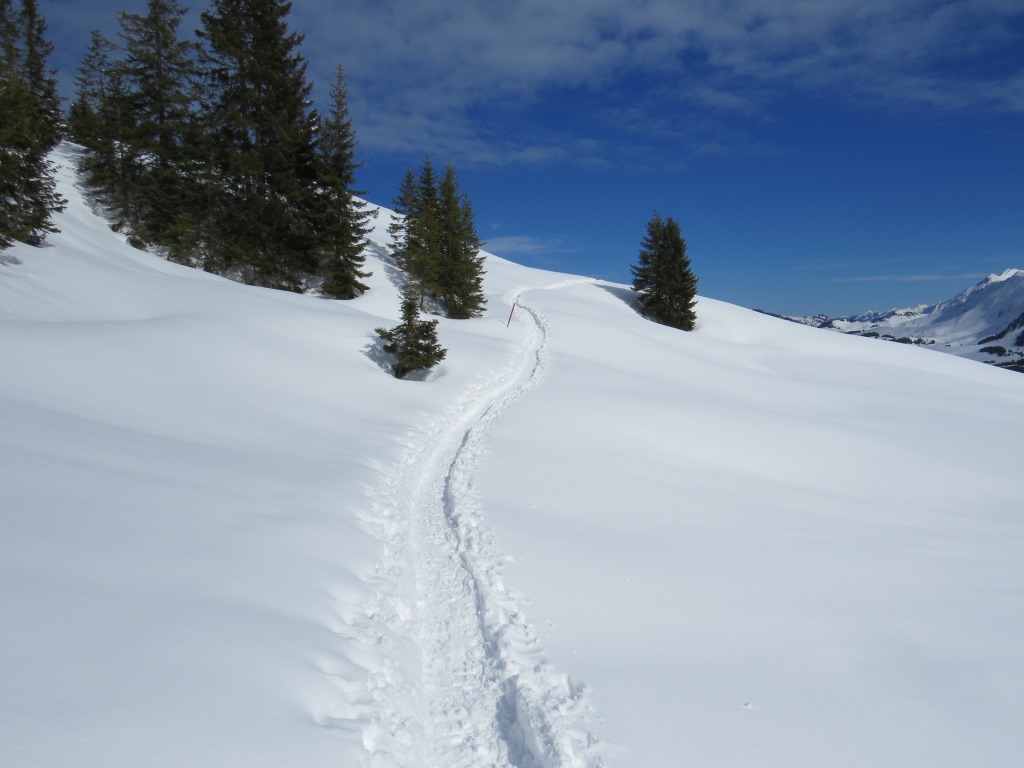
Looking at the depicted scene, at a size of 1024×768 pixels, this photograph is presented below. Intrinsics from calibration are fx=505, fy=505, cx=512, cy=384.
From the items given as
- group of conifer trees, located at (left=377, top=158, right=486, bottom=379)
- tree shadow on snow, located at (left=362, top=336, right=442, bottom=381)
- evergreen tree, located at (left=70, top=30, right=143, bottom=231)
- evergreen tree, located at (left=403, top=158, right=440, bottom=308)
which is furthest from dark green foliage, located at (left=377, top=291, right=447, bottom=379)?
evergreen tree, located at (left=70, top=30, right=143, bottom=231)

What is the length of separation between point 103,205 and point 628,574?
3401 centimetres

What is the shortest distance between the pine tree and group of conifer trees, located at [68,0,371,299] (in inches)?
1033

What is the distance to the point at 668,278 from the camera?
141ft

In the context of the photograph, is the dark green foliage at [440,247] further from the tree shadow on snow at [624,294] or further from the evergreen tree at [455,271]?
the tree shadow on snow at [624,294]

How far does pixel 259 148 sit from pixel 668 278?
31436 mm

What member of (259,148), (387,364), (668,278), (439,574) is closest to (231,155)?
(259,148)

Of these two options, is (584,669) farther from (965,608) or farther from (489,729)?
(965,608)

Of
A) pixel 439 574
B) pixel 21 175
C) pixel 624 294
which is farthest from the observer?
pixel 624 294

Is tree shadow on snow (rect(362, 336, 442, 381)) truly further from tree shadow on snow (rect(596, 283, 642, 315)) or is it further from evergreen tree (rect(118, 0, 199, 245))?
tree shadow on snow (rect(596, 283, 642, 315))

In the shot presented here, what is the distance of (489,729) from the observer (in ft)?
15.3

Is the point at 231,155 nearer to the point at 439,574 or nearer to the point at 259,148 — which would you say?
the point at 259,148


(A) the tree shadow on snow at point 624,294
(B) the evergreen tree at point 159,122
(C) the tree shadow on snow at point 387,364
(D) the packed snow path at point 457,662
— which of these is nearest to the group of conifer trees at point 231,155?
(B) the evergreen tree at point 159,122

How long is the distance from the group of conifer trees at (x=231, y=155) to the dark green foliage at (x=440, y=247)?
3390 mm

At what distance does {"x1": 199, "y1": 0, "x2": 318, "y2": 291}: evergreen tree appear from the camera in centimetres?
2631
